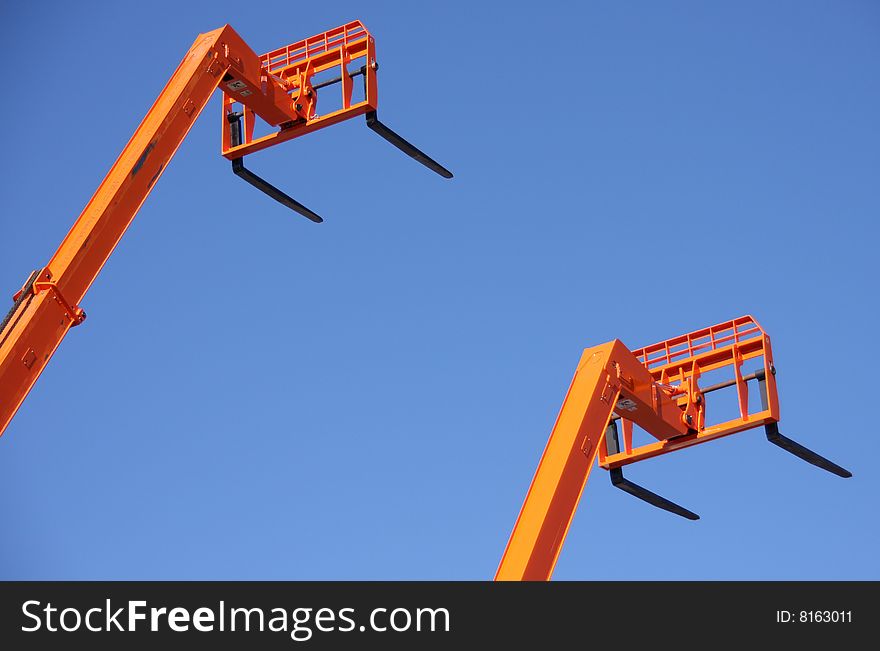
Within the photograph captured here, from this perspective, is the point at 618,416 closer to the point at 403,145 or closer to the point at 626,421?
the point at 626,421

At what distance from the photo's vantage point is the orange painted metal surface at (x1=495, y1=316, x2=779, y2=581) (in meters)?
16.8

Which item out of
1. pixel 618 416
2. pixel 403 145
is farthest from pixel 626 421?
pixel 403 145

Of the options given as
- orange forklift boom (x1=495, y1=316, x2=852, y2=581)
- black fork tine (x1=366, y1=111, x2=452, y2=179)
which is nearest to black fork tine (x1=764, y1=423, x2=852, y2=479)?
orange forklift boom (x1=495, y1=316, x2=852, y2=581)

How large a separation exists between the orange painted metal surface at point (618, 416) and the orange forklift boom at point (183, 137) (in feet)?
10.6

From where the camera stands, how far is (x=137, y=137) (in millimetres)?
17109

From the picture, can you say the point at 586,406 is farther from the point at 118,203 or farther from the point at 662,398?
the point at 118,203

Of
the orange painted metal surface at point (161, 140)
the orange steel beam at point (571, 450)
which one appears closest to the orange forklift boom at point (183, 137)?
the orange painted metal surface at point (161, 140)

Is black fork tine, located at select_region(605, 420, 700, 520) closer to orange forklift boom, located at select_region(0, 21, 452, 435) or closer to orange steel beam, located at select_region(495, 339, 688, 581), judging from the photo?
orange steel beam, located at select_region(495, 339, 688, 581)

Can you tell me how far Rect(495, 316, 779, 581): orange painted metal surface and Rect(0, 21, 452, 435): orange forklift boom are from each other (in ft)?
10.6

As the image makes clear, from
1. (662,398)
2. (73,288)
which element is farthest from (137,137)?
(662,398)

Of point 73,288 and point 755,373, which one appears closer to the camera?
point 73,288

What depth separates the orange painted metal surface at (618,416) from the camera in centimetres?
1677
